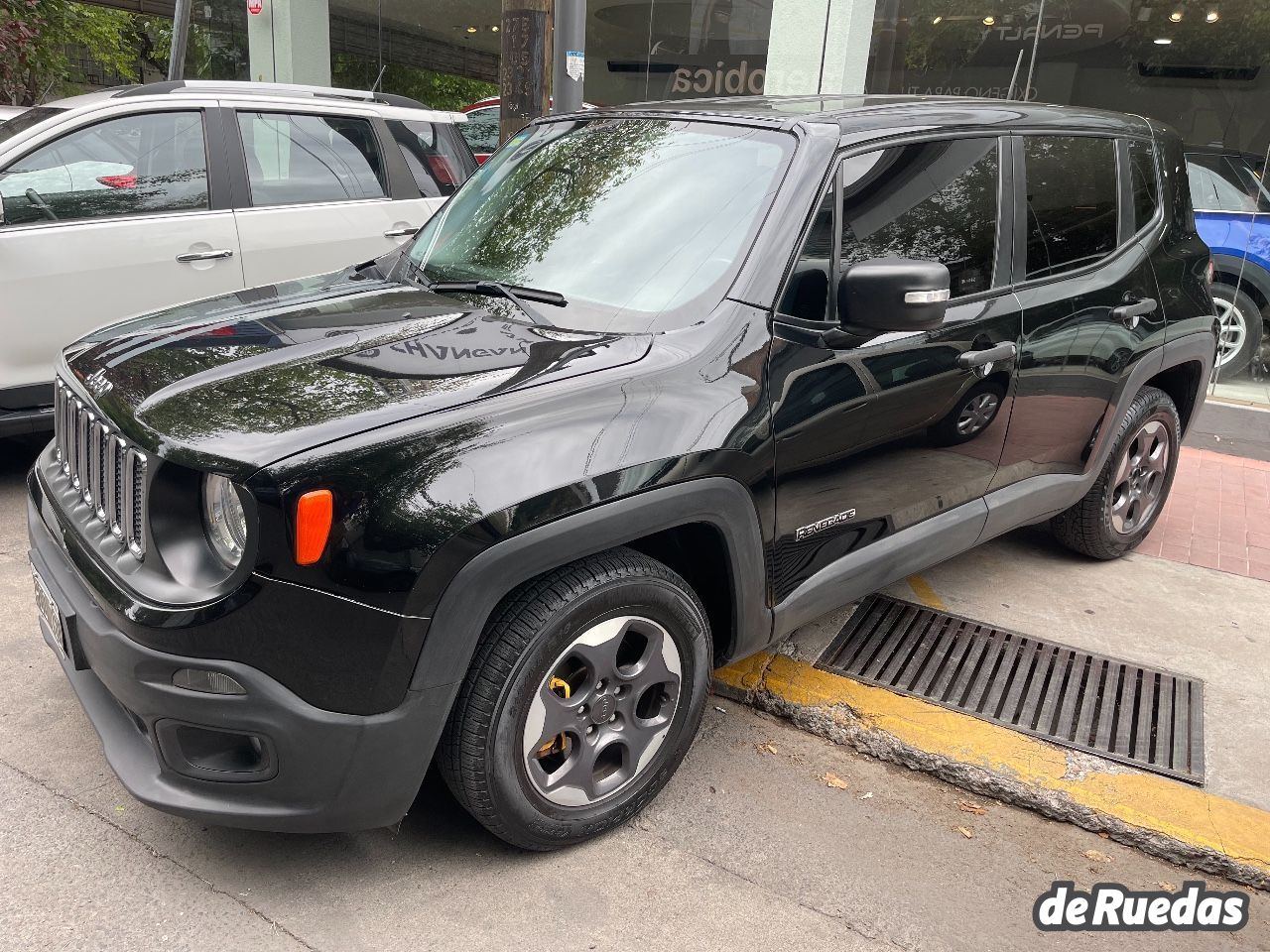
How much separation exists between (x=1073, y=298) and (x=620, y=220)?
1.71 meters

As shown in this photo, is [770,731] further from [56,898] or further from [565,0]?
[565,0]

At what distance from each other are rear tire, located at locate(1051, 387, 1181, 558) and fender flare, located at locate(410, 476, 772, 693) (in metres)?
2.18

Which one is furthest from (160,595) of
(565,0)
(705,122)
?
(565,0)

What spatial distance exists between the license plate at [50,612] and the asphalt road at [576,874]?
1.47 ft

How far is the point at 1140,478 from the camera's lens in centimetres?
454

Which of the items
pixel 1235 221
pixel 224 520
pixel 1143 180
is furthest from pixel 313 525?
pixel 1235 221

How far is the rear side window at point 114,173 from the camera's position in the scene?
4.56 m

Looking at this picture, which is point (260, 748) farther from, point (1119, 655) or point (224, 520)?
point (1119, 655)

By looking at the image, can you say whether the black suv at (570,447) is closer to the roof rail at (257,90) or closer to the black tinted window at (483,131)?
the roof rail at (257,90)

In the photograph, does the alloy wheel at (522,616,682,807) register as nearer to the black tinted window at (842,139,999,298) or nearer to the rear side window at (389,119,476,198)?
the black tinted window at (842,139,999,298)

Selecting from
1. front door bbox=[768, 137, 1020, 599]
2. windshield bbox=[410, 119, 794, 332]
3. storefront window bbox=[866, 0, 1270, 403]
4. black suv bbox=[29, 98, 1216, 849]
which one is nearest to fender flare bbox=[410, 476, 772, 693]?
black suv bbox=[29, 98, 1216, 849]

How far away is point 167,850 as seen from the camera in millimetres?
2498

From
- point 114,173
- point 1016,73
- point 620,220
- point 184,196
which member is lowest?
point 184,196

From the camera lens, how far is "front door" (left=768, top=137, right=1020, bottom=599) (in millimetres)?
2787
